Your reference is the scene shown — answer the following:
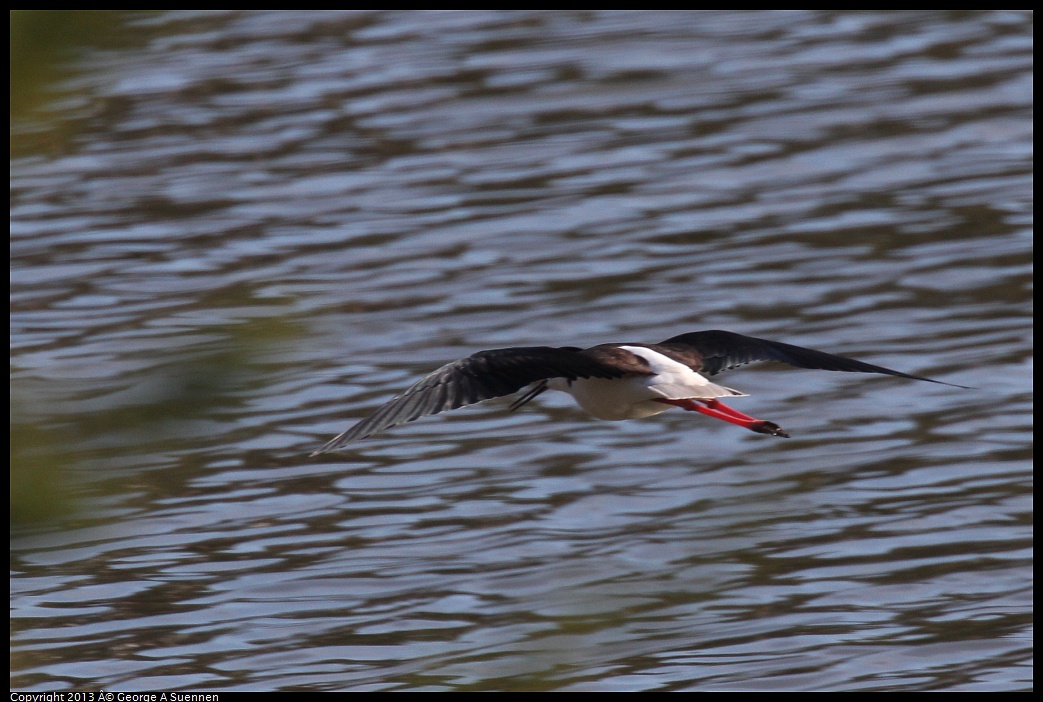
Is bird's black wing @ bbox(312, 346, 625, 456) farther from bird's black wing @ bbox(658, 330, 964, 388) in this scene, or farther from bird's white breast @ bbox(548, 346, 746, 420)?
bird's black wing @ bbox(658, 330, 964, 388)

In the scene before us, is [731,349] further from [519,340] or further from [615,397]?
[519,340]

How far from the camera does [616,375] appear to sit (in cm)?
592

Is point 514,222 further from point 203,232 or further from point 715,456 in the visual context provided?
point 715,456

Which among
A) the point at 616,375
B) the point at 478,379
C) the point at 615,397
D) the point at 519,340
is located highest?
the point at 478,379

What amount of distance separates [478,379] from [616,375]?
25.8 inches

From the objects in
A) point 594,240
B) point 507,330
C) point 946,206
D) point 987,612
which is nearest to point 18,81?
point 987,612

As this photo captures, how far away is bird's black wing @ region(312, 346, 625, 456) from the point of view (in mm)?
5129

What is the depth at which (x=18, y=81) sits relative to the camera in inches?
60.9

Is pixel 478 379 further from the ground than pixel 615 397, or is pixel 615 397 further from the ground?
pixel 478 379

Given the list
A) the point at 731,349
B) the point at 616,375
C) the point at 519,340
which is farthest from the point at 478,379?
the point at 519,340

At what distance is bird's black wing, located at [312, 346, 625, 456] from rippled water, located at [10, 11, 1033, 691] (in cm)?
81

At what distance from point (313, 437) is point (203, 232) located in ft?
14.5

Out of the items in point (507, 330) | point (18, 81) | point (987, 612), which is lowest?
point (987, 612)

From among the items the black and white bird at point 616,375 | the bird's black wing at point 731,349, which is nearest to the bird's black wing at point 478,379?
the black and white bird at point 616,375
